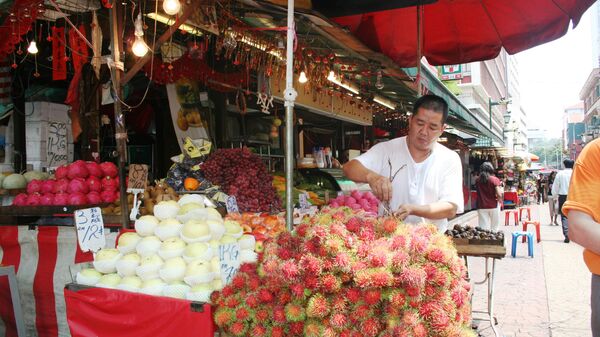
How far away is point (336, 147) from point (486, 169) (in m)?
3.89

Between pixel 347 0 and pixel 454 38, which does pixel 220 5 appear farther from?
pixel 454 38

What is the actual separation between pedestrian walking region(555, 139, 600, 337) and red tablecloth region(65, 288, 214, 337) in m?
1.89

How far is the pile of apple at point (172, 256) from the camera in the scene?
8.34ft

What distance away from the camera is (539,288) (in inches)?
270

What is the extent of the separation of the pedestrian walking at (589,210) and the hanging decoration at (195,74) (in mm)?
4747

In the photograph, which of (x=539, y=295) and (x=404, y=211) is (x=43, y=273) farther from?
(x=539, y=295)

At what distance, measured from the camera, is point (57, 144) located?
705cm

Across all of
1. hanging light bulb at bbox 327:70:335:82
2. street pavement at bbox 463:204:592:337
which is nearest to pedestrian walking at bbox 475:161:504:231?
street pavement at bbox 463:204:592:337

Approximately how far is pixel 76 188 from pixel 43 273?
2.68ft

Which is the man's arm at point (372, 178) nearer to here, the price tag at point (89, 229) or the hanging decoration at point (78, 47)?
the price tag at point (89, 229)

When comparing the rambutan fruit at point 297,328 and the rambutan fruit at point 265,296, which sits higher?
the rambutan fruit at point 265,296

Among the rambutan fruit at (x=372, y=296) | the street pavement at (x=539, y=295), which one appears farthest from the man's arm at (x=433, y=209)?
the street pavement at (x=539, y=295)

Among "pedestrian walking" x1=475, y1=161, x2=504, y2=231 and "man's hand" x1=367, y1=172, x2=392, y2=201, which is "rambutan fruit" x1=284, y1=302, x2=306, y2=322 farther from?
"pedestrian walking" x1=475, y1=161, x2=504, y2=231

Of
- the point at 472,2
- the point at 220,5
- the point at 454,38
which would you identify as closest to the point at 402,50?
the point at 454,38
